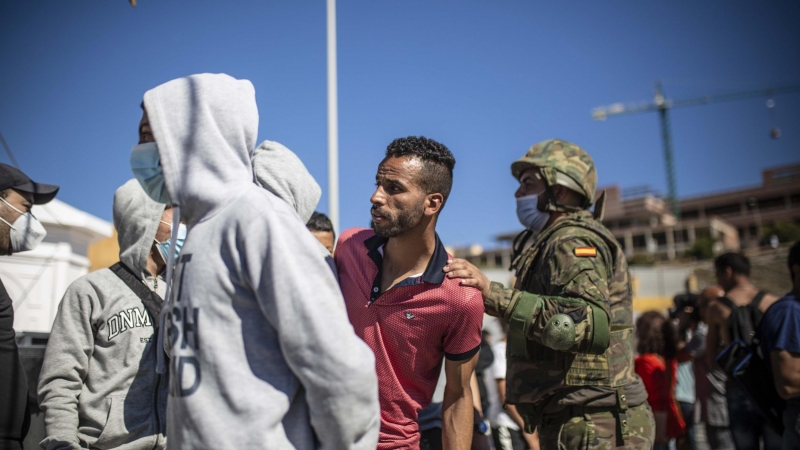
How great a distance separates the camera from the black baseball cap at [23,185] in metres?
2.97

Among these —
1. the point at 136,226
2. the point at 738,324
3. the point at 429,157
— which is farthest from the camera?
the point at 738,324

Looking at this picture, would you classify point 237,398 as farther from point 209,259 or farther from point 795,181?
Answer: point 795,181

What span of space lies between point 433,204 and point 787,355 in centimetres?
244

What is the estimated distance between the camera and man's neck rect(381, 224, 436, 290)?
273 centimetres

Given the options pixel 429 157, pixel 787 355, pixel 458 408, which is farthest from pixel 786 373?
pixel 429 157

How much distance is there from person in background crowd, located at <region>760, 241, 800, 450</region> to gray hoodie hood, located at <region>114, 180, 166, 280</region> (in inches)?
142

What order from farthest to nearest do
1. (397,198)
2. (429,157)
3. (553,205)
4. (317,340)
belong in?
1. (553,205)
2. (429,157)
3. (397,198)
4. (317,340)

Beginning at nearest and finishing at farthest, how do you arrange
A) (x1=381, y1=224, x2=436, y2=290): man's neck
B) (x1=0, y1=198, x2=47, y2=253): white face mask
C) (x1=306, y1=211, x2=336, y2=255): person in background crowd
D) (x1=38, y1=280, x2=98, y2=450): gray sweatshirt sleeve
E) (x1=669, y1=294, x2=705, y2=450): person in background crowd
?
(x1=38, y1=280, x2=98, y2=450): gray sweatshirt sleeve, (x1=381, y1=224, x2=436, y2=290): man's neck, (x1=0, y1=198, x2=47, y2=253): white face mask, (x1=306, y1=211, x2=336, y2=255): person in background crowd, (x1=669, y1=294, x2=705, y2=450): person in background crowd

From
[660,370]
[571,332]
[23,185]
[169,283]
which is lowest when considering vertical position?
[660,370]

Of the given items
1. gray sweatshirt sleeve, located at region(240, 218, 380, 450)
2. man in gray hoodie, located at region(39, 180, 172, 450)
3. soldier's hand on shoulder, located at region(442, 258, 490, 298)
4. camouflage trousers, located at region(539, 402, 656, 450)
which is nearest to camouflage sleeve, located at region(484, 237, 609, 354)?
soldier's hand on shoulder, located at region(442, 258, 490, 298)

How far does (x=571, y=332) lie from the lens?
2.87 m

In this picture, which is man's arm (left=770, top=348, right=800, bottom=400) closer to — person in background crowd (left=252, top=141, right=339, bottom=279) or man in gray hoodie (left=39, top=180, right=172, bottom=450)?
person in background crowd (left=252, top=141, right=339, bottom=279)

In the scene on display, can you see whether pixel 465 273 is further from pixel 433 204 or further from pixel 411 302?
pixel 433 204

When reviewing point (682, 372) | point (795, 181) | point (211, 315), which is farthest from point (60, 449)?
point (795, 181)
